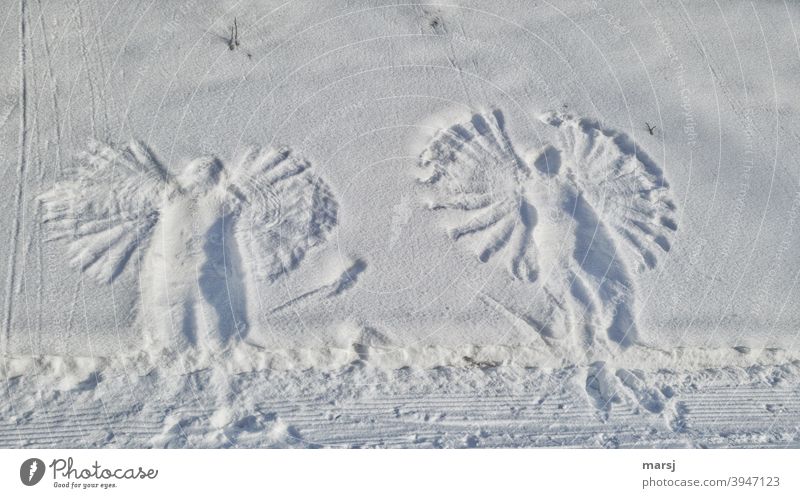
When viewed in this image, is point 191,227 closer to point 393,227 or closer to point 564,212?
point 393,227

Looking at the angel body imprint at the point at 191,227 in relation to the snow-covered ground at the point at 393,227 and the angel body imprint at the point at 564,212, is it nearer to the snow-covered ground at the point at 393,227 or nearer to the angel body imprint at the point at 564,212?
the snow-covered ground at the point at 393,227

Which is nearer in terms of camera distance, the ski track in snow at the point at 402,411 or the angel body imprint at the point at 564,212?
the ski track in snow at the point at 402,411

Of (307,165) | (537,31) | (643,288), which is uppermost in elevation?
(537,31)

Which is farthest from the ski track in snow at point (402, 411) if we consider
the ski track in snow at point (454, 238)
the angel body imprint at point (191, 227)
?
the angel body imprint at point (191, 227)

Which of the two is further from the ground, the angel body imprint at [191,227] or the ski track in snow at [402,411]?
the angel body imprint at [191,227]

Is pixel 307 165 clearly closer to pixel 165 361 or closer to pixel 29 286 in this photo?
pixel 165 361

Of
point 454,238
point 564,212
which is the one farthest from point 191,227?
point 564,212

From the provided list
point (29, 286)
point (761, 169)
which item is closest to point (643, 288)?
point (761, 169)

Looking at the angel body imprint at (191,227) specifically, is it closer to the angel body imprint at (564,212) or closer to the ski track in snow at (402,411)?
the ski track in snow at (402,411)

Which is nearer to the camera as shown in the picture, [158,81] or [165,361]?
[165,361]
